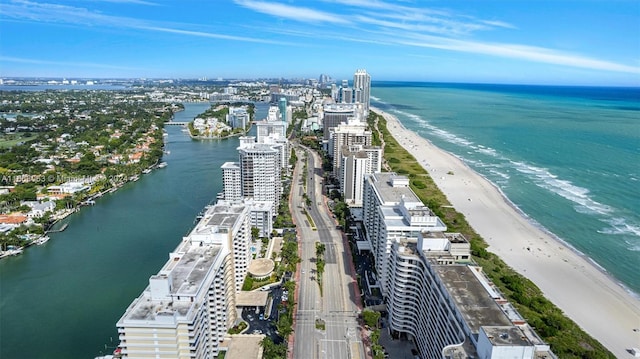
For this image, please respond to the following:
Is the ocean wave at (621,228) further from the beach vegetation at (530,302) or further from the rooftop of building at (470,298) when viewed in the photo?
the rooftop of building at (470,298)

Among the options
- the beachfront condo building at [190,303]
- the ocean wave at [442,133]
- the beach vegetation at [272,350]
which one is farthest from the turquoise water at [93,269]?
the ocean wave at [442,133]

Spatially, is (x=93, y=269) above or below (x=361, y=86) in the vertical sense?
below

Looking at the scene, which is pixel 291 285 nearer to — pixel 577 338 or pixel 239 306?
pixel 239 306

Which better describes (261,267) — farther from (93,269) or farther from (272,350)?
(93,269)

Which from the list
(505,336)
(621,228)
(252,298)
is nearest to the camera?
(505,336)

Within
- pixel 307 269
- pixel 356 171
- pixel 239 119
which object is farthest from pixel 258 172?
pixel 239 119

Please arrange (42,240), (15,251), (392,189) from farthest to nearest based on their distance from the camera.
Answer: (42,240) → (15,251) → (392,189)

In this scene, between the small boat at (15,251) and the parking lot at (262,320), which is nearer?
the parking lot at (262,320)

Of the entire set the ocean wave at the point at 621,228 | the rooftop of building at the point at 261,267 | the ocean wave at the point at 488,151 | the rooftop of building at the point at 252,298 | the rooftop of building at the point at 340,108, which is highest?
the rooftop of building at the point at 340,108
